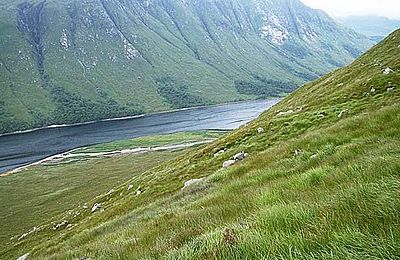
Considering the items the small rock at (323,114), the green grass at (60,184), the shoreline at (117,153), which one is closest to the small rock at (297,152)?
the small rock at (323,114)

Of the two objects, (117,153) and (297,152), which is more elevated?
(297,152)

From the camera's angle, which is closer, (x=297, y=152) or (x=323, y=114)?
(x=297, y=152)

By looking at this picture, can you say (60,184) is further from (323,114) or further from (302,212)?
(302,212)

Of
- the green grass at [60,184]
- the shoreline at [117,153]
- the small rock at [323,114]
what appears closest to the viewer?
the small rock at [323,114]

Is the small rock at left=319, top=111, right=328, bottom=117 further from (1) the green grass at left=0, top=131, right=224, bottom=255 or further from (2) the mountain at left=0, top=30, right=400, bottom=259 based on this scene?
(1) the green grass at left=0, top=131, right=224, bottom=255

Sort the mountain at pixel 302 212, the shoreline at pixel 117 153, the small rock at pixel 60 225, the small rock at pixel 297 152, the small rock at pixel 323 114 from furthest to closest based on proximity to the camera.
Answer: the shoreline at pixel 117 153 < the small rock at pixel 60 225 < the small rock at pixel 323 114 < the small rock at pixel 297 152 < the mountain at pixel 302 212

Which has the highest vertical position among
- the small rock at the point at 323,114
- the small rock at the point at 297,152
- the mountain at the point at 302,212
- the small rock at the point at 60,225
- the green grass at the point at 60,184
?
the mountain at the point at 302,212

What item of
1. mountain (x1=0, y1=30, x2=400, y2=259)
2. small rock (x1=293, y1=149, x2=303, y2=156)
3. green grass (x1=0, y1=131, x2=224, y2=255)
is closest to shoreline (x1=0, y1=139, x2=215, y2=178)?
green grass (x1=0, y1=131, x2=224, y2=255)

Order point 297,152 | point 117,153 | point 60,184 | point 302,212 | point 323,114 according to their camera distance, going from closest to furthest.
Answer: point 302,212
point 297,152
point 323,114
point 60,184
point 117,153

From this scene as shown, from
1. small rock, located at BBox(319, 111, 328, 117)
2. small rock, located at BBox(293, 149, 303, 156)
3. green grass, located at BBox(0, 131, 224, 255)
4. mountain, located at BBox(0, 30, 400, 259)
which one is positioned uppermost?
mountain, located at BBox(0, 30, 400, 259)

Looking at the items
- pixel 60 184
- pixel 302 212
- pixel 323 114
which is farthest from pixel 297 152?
pixel 60 184

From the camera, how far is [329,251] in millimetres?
4391

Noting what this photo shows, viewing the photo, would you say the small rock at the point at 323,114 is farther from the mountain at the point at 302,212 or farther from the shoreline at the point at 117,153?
the shoreline at the point at 117,153

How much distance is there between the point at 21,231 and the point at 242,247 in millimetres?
60265
